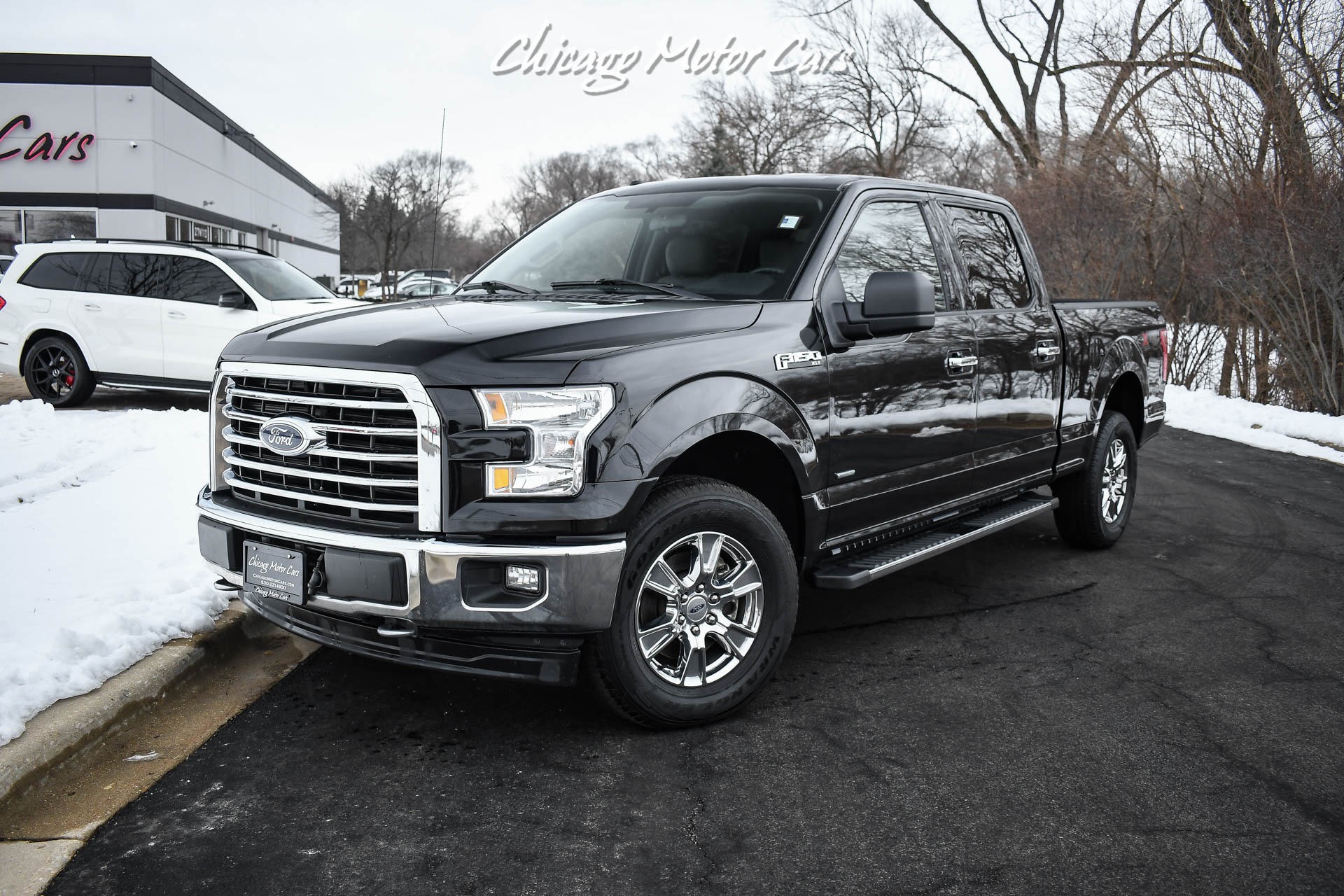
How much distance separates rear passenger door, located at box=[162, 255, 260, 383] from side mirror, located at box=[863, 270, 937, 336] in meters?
9.45

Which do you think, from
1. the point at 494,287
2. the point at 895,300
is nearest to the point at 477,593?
the point at 494,287

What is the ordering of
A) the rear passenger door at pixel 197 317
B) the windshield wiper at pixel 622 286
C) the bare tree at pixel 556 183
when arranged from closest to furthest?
1. the windshield wiper at pixel 622 286
2. the rear passenger door at pixel 197 317
3. the bare tree at pixel 556 183

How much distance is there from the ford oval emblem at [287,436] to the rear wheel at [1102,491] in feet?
14.6


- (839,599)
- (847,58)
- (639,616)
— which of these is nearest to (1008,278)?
(839,599)

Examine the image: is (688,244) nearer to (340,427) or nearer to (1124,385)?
(340,427)

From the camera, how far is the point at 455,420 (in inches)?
129

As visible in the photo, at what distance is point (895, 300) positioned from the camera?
4.16m

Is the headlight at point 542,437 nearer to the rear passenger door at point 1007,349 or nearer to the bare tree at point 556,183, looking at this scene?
the rear passenger door at point 1007,349

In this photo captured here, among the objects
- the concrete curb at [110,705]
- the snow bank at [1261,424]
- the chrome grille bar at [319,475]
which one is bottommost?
the concrete curb at [110,705]

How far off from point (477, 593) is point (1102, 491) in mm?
4427

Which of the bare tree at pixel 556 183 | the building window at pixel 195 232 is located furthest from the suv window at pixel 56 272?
the bare tree at pixel 556 183

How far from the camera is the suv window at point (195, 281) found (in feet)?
40.1

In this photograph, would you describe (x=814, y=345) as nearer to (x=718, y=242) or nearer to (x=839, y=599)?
(x=718, y=242)

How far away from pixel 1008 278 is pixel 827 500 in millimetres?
2143
